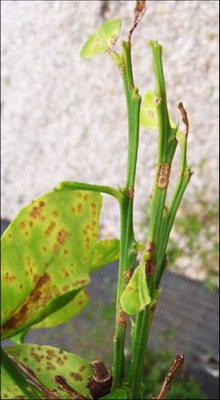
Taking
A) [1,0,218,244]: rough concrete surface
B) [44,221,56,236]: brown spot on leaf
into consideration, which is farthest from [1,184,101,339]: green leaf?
[1,0,218,244]: rough concrete surface

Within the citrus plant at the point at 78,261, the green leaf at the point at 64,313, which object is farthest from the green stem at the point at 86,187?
the green leaf at the point at 64,313

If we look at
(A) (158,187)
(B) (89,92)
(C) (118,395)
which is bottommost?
(C) (118,395)

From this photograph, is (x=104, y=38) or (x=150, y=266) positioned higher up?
(x=104, y=38)

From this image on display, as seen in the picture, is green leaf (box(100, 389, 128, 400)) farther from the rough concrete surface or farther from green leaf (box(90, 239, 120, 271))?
the rough concrete surface

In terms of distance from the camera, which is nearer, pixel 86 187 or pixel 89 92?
pixel 86 187

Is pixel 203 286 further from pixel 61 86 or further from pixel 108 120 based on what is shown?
pixel 61 86

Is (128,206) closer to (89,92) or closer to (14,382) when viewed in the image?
(14,382)

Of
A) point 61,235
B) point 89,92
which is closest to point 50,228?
point 61,235
